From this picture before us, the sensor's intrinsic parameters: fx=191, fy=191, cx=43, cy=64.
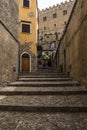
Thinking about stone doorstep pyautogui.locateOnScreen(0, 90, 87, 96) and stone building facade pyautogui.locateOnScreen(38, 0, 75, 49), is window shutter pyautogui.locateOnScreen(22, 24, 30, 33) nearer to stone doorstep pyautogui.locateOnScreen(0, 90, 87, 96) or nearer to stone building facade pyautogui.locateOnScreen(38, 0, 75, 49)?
stone doorstep pyautogui.locateOnScreen(0, 90, 87, 96)

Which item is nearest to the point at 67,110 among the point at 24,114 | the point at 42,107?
the point at 42,107

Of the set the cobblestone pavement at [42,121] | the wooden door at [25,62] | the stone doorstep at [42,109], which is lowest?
the cobblestone pavement at [42,121]

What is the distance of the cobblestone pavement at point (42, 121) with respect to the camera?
4.21 meters

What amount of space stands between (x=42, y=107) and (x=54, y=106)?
350mm

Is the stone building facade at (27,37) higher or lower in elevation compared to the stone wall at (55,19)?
lower

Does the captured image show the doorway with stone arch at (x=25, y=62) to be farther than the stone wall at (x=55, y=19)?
No

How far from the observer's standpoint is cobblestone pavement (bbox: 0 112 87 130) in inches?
166

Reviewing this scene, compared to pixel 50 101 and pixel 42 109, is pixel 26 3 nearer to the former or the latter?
pixel 50 101

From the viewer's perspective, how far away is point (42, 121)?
462cm

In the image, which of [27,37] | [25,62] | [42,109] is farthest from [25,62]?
[42,109]

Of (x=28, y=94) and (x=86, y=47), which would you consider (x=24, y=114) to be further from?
(x=86, y=47)

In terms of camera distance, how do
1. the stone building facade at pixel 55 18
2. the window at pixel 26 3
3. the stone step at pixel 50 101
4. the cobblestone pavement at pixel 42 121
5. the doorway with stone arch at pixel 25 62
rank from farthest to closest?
1. the stone building facade at pixel 55 18
2. the window at pixel 26 3
3. the doorway with stone arch at pixel 25 62
4. the stone step at pixel 50 101
5. the cobblestone pavement at pixel 42 121

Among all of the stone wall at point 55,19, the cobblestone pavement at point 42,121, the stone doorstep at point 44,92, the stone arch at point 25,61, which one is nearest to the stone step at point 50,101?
the stone doorstep at point 44,92

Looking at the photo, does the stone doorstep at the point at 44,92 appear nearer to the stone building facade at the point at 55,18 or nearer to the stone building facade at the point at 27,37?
the stone building facade at the point at 27,37
